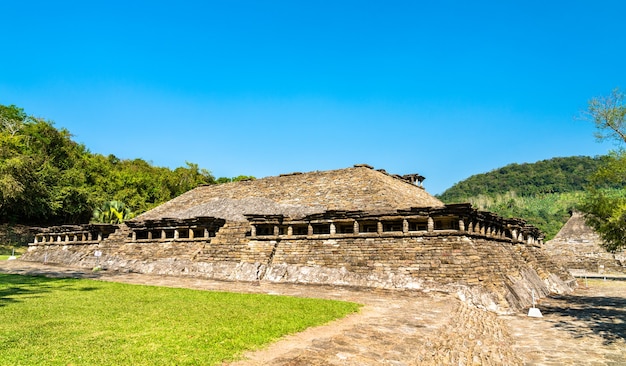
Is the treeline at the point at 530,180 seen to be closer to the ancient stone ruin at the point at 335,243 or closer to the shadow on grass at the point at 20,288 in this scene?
the ancient stone ruin at the point at 335,243

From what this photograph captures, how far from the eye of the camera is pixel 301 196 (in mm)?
23672

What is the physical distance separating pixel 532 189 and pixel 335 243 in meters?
93.9

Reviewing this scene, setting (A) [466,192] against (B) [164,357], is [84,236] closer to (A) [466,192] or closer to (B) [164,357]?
(B) [164,357]

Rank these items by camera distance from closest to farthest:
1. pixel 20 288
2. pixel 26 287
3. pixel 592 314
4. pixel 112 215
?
pixel 20 288 → pixel 26 287 → pixel 592 314 → pixel 112 215

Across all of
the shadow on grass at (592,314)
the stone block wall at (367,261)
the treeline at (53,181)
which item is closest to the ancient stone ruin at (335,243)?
the stone block wall at (367,261)

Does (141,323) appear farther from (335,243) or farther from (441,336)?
(335,243)

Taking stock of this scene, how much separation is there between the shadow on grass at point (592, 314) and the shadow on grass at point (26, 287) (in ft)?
51.1

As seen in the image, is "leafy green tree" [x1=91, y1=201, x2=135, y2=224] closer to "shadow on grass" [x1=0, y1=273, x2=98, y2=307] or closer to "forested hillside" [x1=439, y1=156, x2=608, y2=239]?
"shadow on grass" [x1=0, y1=273, x2=98, y2=307]

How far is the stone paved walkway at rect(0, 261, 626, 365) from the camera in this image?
6.73 meters

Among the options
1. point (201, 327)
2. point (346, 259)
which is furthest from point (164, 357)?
point (346, 259)

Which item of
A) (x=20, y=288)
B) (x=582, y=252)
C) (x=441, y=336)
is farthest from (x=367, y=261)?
(x=582, y=252)

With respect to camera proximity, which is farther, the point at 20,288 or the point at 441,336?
the point at 20,288

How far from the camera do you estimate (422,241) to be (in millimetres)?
15289

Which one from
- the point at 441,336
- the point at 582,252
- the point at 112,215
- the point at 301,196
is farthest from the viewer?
the point at 582,252
